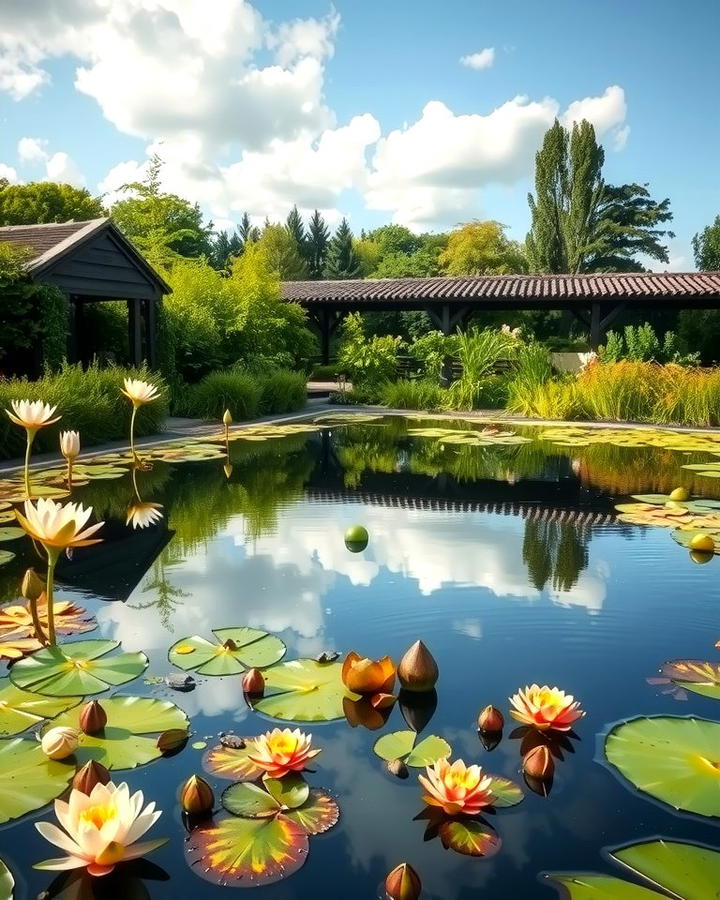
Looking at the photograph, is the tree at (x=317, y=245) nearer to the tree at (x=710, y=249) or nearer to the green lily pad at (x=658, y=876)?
the tree at (x=710, y=249)

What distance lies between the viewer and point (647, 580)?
145 inches

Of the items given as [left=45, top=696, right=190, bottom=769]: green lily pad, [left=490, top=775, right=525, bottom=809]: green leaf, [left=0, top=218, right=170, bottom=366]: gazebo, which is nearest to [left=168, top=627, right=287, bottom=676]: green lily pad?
[left=45, top=696, right=190, bottom=769]: green lily pad

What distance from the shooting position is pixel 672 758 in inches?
77.9

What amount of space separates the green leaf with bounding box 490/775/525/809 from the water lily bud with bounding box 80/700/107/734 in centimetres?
112

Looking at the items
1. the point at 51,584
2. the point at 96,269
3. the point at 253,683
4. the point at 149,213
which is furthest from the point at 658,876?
the point at 149,213

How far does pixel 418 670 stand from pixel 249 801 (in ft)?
2.53

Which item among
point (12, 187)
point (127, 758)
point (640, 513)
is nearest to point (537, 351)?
point (640, 513)

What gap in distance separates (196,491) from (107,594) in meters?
2.55

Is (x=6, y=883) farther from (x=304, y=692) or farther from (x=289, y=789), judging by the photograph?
(x=304, y=692)

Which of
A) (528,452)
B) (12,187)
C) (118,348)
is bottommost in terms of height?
(528,452)

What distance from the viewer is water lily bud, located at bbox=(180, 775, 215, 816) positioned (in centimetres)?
170

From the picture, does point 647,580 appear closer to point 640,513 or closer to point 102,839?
point 640,513

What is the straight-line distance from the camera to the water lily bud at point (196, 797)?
1703 mm

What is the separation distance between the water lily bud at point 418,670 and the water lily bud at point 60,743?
1.03m
